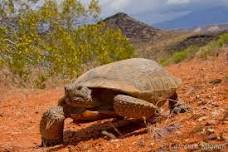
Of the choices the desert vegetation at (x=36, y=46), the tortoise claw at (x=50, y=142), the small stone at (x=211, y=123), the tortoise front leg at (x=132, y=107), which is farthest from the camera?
the desert vegetation at (x=36, y=46)

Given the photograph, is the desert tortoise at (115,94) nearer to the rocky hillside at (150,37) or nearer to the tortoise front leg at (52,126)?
the tortoise front leg at (52,126)

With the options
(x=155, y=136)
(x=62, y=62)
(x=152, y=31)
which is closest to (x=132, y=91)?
(x=155, y=136)

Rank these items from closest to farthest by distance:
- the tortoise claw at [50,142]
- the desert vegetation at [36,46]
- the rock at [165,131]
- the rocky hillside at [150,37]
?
the rock at [165,131] < the tortoise claw at [50,142] < the desert vegetation at [36,46] < the rocky hillside at [150,37]

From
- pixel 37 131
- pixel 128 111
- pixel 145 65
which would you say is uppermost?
pixel 145 65

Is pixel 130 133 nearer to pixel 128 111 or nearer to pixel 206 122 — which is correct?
pixel 128 111

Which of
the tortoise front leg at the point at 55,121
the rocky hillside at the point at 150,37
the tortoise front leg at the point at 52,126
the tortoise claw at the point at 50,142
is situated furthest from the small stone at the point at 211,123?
the rocky hillside at the point at 150,37

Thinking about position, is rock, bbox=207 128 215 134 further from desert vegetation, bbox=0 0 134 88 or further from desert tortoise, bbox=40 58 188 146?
desert vegetation, bbox=0 0 134 88

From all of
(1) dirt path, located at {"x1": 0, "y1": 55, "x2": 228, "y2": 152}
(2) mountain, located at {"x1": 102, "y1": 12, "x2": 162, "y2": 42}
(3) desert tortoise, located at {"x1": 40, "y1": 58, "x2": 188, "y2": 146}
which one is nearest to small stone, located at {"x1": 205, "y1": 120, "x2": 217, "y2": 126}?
(1) dirt path, located at {"x1": 0, "y1": 55, "x2": 228, "y2": 152}

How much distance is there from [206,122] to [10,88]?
11.9 meters

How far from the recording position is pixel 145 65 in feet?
25.0

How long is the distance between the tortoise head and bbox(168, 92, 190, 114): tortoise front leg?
51.5 inches

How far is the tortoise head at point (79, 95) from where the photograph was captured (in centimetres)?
700

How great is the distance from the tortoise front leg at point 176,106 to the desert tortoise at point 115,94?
0.70ft

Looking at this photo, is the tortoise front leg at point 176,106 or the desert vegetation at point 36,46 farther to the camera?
the desert vegetation at point 36,46
